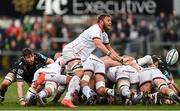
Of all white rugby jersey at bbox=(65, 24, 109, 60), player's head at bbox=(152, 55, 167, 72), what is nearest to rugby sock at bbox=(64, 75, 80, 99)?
white rugby jersey at bbox=(65, 24, 109, 60)

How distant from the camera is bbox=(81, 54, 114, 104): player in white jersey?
15883 mm

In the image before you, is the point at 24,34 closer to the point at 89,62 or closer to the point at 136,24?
the point at 136,24

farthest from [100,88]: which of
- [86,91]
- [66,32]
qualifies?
[66,32]

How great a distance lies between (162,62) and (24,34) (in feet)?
46.7

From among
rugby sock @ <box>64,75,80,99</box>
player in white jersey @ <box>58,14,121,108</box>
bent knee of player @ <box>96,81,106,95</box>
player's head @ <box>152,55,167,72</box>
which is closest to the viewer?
rugby sock @ <box>64,75,80,99</box>

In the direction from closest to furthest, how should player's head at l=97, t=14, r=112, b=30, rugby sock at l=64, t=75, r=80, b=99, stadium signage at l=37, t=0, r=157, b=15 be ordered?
rugby sock at l=64, t=75, r=80, b=99, player's head at l=97, t=14, r=112, b=30, stadium signage at l=37, t=0, r=157, b=15

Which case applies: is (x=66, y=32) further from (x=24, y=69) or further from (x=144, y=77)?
(x=144, y=77)

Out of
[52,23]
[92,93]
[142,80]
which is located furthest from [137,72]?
[52,23]

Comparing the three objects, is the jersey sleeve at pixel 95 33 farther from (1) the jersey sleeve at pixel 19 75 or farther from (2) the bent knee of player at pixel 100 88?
(1) the jersey sleeve at pixel 19 75

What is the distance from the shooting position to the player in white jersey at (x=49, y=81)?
15844 mm

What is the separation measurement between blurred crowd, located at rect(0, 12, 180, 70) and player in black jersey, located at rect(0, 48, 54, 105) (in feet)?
42.1

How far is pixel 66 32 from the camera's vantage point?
100.0ft

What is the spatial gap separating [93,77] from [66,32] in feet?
46.3

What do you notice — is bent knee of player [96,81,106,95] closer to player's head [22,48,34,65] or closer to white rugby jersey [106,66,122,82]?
white rugby jersey [106,66,122,82]
